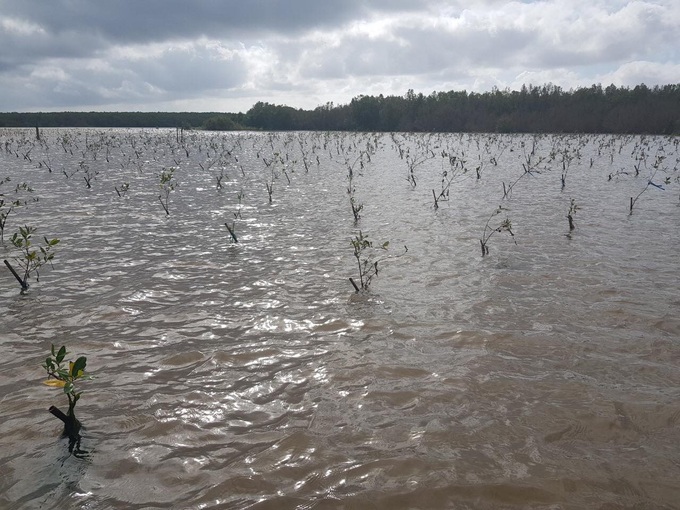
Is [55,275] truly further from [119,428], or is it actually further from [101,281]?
[119,428]

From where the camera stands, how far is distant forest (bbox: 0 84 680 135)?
203 feet

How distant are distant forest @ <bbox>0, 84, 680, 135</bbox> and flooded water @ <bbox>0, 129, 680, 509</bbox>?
190 ft

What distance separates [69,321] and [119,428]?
241 cm

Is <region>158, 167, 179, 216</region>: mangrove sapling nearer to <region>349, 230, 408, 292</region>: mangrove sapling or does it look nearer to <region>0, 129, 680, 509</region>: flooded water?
<region>0, 129, 680, 509</region>: flooded water

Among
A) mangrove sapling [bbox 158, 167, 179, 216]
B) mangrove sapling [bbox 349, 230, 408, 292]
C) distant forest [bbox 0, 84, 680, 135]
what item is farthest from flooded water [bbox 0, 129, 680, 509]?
distant forest [bbox 0, 84, 680, 135]

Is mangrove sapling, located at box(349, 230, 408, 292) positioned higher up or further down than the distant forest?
further down

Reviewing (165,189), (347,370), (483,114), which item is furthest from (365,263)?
(483,114)

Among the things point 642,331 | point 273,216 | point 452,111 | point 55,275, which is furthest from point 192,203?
point 452,111

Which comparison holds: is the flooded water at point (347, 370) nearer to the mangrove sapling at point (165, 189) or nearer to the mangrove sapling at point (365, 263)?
the mangrove sapling at point (365, 263)

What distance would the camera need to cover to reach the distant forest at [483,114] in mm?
61750

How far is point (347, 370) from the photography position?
4.27m

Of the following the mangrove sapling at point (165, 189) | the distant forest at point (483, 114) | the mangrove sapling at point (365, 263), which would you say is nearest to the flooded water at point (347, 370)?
the mangrove sapling at point (365, 263)

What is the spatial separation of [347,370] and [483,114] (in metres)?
79.6

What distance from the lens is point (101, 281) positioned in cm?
657
